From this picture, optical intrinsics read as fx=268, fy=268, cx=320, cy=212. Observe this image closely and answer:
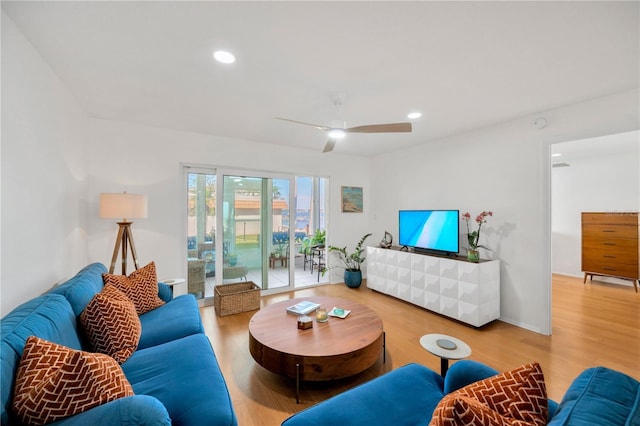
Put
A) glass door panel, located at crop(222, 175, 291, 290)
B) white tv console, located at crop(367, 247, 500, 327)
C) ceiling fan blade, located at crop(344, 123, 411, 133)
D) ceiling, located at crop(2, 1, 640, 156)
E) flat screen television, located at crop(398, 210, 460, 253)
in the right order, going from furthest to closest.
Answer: glass door panel, located at crop(222, 175, 291, 290), flat screen television, located at crop(398, 210, 460, 253), white tv console, located at crop(367, 247, 500, 327), ceiling fan blade, located at crop(344, 123, 411, 133), ceiling, located at crop(2, 1, 640, 156)

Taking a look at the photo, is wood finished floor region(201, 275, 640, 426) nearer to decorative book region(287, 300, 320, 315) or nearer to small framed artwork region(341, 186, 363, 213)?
decorative book region(287, 300, 320, 315)

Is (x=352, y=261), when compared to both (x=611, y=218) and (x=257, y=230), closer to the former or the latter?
(x=257, y=230)

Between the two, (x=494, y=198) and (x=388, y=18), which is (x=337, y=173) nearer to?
(x=494, y=198)

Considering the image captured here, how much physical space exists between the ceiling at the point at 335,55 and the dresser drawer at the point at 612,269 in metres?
3.90

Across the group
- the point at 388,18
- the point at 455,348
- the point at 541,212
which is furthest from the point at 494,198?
the point at 388,18

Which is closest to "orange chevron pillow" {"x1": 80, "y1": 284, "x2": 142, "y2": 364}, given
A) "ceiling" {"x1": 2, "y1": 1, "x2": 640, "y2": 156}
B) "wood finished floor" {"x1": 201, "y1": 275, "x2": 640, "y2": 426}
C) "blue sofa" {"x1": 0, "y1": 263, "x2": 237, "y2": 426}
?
"blue sofa" {"x1": 0, "y1": 263, "x2": 237, "y2": 426}

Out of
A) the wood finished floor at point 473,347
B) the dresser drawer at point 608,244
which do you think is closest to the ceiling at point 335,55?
the wood finished floor at point 473,347

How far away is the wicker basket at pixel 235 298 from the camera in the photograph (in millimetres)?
3605

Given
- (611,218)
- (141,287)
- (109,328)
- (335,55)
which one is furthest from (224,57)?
(611,218)

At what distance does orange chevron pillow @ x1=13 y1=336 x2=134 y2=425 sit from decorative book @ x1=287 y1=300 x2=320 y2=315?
1708 millimetres

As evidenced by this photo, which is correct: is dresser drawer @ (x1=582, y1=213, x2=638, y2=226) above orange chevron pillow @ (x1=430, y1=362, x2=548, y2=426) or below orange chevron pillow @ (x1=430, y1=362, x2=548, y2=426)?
above

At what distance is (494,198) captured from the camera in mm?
3561

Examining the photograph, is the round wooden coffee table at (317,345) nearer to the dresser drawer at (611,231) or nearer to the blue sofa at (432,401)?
the blue sofa at (432,401)

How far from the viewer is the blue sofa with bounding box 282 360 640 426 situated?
0.75 m
